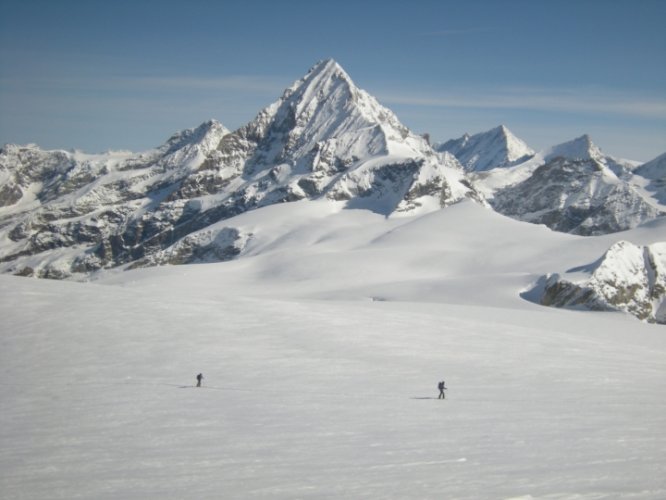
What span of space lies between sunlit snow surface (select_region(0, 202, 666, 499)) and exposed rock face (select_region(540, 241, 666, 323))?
639 inches

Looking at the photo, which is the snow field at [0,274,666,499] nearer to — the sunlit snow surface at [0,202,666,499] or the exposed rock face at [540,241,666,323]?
the sunlit snow surface at [0,202,666,499]

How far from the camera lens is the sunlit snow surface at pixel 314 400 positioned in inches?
527

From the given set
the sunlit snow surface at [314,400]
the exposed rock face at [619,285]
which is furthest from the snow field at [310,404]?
the exposed rock face at [619,285]

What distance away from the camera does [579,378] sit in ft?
86.6

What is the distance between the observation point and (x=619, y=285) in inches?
2751

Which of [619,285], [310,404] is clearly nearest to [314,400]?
[310,404]

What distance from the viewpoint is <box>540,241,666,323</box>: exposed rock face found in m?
67.8

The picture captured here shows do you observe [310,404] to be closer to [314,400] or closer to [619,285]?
[314,400]

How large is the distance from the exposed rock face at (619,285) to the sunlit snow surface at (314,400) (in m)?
16.2

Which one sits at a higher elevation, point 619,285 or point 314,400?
point 619,285

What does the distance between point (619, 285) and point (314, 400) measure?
57.8 metres

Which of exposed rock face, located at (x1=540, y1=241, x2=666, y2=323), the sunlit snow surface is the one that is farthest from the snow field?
exposed rock face, located at (x1=540, y1=241, x2=666, y2=323)

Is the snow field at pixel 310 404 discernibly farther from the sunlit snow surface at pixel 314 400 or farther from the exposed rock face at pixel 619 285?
the exposed rock face at pixel 619 285

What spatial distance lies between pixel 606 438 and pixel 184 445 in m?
11.0
